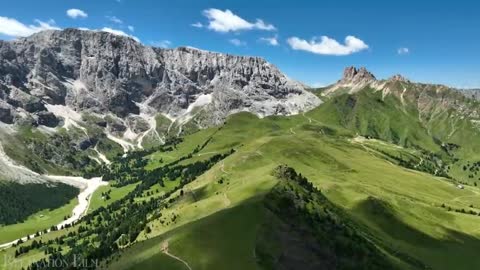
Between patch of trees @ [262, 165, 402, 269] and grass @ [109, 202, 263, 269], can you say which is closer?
grass @ [109, 202, 263, 269]

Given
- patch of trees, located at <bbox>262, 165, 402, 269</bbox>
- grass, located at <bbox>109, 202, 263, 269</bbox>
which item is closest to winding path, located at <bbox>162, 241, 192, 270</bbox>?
grass, located at <bbox>109, 202, 263, 269</bbox>

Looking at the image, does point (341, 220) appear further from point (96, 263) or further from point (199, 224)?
point (96, 263)

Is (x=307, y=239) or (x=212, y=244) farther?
(x=307, y=239)

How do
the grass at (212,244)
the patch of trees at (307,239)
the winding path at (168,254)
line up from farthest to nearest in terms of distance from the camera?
the patch of trees at (307,239) < the grass at (212,244) < the winding path at (168,254)

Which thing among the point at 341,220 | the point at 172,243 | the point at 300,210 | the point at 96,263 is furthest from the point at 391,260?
the point at 96,263

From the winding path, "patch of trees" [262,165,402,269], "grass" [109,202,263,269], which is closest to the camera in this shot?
the winding path

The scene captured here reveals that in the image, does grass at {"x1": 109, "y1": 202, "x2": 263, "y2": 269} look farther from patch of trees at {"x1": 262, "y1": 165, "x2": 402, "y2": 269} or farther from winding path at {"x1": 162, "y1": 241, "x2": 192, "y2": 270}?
patch of trees at {"x1": 262, "y1": 165, "x2": 402, "y2": 269}

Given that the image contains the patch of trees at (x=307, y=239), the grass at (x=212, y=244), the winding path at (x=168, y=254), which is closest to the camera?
the winding path at (x=168, y=254)

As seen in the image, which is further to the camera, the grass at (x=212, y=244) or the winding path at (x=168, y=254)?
the grass at (x=212, y=244)

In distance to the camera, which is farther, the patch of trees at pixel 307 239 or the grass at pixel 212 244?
the patch of trees at pixel 307 239

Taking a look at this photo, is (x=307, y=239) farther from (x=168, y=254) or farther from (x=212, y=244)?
(x=168, y=254)

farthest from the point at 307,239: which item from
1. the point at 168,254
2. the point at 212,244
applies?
the point at 168,254

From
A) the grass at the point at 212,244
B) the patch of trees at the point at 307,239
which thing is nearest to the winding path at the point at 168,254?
the grass at the point at 212,244

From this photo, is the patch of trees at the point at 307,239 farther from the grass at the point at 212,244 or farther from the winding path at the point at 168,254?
the winding path at the point at 168,254
